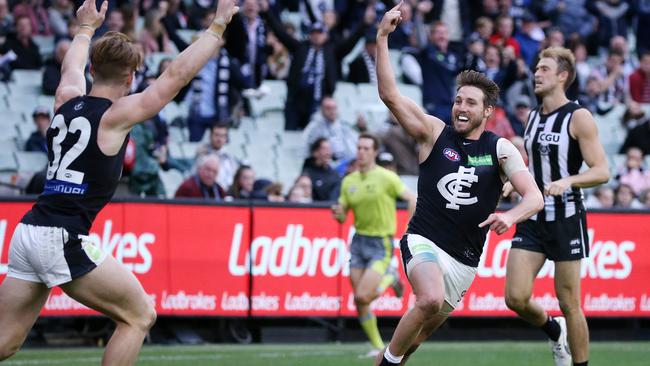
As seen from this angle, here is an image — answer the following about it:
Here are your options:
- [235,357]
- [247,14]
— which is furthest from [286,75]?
[235,357]

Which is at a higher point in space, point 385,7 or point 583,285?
point 385,7

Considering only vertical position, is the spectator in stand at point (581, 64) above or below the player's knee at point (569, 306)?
above

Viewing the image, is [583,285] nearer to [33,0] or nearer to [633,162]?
[633,162]

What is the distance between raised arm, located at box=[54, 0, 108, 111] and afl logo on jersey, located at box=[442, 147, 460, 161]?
2.58 meters

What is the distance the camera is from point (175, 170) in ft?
55.0

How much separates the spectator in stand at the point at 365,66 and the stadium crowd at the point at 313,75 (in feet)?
0.07

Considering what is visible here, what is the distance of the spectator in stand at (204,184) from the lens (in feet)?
49.4

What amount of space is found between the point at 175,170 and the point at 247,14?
10.3 feet

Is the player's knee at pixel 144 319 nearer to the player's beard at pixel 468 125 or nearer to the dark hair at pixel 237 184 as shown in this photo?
the player's beard at pixel 468 125

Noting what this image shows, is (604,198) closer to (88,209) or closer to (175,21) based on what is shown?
(175,21)

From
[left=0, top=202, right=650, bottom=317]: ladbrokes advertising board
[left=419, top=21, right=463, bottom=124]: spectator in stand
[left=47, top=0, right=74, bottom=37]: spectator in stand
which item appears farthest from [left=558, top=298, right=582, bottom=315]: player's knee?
[left=47, top=0, right=74, bottom=37]: spectator in stand

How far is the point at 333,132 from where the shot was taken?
57.5ft

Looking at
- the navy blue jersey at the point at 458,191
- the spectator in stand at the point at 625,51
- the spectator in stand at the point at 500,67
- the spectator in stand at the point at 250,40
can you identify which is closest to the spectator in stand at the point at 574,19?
the spectator in stand at the point at 625,51

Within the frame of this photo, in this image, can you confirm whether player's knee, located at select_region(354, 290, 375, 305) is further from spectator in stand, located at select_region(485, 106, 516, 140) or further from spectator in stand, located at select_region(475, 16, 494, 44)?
spectator in stand, located at select_region(475, 16, 494, 44)
